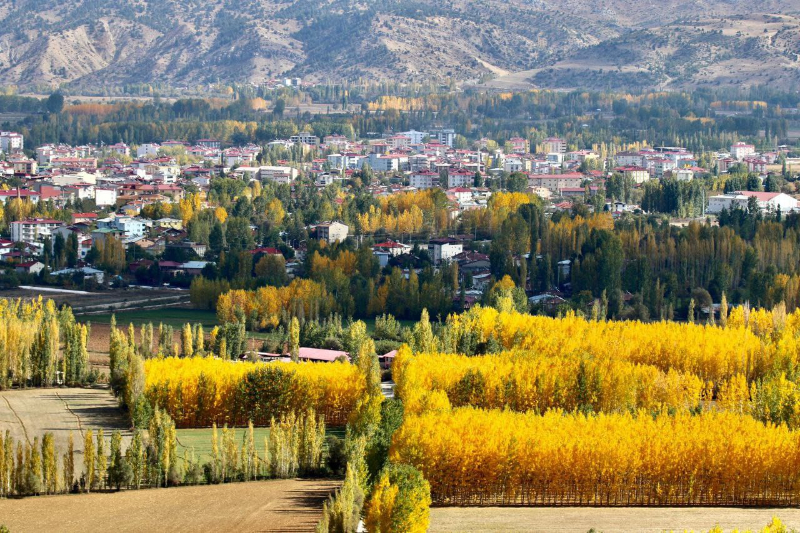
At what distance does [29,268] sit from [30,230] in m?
8.57

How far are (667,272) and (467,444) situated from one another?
28.0m

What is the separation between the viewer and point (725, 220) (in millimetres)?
64562

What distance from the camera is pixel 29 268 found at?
60469 mm

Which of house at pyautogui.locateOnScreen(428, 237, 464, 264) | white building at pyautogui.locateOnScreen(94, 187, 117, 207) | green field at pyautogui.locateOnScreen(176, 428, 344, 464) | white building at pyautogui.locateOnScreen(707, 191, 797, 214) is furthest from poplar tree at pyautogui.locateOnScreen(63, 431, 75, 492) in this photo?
white building at pyautogui.locateOnScreen(94, 187, 117, 207)

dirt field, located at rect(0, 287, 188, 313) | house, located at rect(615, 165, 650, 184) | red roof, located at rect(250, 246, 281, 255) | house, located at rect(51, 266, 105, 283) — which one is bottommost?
dirt field, located at rect(0, 287, 188, 313)

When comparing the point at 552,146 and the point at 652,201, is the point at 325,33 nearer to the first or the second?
the point at 552,146

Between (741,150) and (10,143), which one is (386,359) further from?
(10,143)

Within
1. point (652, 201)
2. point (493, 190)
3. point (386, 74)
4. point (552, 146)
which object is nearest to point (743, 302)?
point (652, 201)

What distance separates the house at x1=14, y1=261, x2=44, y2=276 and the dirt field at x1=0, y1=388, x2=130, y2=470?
2287 centimetres

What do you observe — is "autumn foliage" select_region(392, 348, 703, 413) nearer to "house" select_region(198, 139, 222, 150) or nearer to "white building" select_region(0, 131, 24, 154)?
"white building" select_region(0, 131, 24, 154)

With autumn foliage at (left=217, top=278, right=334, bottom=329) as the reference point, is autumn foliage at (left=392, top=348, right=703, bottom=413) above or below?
above

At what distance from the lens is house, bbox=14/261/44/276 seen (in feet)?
197

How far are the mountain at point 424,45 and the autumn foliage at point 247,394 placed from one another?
359ft

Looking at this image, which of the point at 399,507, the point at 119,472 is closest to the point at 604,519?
the point at 399,507
